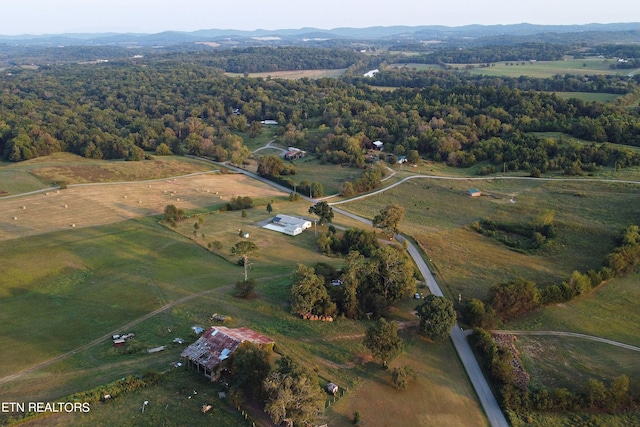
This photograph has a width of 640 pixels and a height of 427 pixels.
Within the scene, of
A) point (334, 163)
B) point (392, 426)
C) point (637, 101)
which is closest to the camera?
point (392, 426)

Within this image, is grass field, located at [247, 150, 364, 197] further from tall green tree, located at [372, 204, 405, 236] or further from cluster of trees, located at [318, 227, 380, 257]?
cluster of trees, located at [318, 227, 380, 257]

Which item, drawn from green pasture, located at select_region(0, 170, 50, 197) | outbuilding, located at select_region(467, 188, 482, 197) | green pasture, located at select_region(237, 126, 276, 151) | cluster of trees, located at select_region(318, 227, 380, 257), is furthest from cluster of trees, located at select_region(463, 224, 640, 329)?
green pasture, located at select_region(237, 126, 276, 151)

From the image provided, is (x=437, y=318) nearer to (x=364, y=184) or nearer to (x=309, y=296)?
(x=309, y=296)

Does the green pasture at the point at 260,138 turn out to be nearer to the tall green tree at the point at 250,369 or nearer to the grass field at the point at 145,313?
the grass field at the point at 145,313

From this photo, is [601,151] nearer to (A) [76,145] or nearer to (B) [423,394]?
(B) [423,394]

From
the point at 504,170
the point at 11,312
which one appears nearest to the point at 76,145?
the point at 11,312

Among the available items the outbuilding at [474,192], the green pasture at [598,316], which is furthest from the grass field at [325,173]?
the green pasture at [598,316]
